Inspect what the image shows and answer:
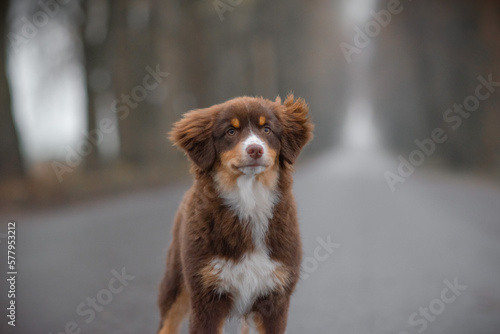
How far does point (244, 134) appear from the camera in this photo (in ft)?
9.67

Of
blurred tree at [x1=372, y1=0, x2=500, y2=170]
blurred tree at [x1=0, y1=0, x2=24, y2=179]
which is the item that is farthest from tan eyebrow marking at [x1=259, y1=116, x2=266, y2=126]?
blurred tree at [x1=0, y1=0, x2=24, y2=179]

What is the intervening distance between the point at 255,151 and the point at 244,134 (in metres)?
0.22

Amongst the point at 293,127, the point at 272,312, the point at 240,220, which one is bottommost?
the point at 272,312

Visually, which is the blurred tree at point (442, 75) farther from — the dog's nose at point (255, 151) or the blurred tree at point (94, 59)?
the blurred tree at point (94, 59)

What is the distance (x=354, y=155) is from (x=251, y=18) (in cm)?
280

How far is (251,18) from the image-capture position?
303 inches

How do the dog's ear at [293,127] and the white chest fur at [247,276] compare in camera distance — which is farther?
the dog's ear at [293,127]

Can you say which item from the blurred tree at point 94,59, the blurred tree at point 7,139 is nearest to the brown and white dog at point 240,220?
the blurred tree at point 7,139

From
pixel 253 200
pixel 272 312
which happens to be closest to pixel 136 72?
pixel 253 200

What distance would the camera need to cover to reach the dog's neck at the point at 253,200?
9.90 feet

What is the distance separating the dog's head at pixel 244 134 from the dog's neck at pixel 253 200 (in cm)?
10

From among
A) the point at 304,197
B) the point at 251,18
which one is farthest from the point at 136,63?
the point at 304,197

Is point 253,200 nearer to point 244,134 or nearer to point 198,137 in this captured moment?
point 244,134

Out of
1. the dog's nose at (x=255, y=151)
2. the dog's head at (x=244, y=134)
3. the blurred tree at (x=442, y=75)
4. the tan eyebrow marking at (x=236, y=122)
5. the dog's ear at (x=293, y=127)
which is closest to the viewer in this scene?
the dog's nose at (x=255, y=151)
